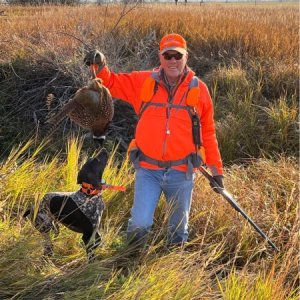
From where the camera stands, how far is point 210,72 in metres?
8.20

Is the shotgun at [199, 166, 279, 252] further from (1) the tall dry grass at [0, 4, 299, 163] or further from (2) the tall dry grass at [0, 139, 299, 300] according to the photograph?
(1) the tall dry grass at [0, 4, 299, 163]

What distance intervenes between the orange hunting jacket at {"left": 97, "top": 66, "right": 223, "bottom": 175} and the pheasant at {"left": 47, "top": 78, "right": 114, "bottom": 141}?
0.69 meters

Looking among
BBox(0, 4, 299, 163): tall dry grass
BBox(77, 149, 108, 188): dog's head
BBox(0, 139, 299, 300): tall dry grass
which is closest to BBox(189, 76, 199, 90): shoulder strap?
BBox(77, 149, 108, 188): dog's head

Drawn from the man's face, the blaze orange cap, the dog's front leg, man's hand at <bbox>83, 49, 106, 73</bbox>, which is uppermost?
the blaze orange cap

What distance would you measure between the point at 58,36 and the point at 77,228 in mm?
5382

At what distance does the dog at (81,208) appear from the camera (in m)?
2.90

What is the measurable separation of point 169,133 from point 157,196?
0.54 meters

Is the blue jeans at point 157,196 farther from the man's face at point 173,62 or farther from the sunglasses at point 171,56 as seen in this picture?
the sunglasses at point 171,56

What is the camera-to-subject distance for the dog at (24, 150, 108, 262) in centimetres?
290

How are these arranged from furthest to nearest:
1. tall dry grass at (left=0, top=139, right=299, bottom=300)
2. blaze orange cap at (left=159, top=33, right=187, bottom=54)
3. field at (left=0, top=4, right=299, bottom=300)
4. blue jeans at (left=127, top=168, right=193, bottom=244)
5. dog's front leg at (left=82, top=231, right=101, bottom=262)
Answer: blue jeans at (left=127, top=168, right=193, bottom=244) → blaze orange cap at (left=159, top=33, right=187, bottom=54) → dog's front leg at (left=82, top=231, right=101, bottom=262) → field at (left=0, top=4, right=299, bottom=300) → tall dry grass at (left=0, top=139, right=299, bottom=300)

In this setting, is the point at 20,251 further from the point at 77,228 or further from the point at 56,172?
the point at 56,172

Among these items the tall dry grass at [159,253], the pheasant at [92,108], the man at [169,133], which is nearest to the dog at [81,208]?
the tall dry grass at [159,253]

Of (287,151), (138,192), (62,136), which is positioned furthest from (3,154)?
(287,151)

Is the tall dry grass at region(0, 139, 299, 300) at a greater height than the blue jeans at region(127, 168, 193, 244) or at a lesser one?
lesser
